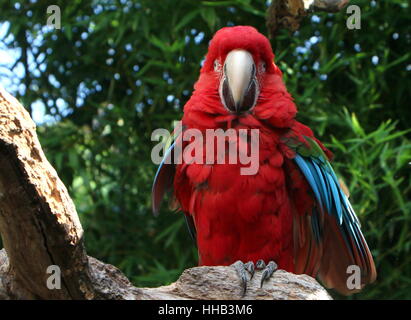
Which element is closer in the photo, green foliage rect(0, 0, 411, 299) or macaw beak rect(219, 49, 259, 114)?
macaw beak rect(219, 49, 259, 114)

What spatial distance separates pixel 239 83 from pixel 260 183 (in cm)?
29

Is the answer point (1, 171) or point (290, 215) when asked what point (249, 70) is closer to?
point (290, 215)

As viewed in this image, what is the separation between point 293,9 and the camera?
1717 mm

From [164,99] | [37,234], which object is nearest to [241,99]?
[37,234]

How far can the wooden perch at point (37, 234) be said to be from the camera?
1000 millimetres

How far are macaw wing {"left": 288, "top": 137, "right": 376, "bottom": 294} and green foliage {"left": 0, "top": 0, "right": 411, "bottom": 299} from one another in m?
0.43

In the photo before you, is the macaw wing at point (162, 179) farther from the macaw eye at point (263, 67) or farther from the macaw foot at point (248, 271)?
the macaw foot at point (248, 271)

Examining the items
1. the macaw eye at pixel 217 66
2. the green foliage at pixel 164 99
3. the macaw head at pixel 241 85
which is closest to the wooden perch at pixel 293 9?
the macaw head at pixel 241 85

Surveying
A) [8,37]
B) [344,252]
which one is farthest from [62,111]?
[344,252]

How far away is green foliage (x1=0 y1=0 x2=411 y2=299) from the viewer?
235 centimetres

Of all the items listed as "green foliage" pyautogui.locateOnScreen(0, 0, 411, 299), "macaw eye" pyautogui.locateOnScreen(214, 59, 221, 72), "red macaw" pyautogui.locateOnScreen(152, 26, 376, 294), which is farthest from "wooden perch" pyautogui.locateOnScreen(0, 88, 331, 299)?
"green foliage" pyautogui.locateOnScreen(0, 0, 411, 299)

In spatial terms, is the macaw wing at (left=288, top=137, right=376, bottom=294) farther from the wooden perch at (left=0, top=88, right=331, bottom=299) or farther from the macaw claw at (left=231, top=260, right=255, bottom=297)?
the wooden perch at (left=0, top=88, right=331, bottom=299)

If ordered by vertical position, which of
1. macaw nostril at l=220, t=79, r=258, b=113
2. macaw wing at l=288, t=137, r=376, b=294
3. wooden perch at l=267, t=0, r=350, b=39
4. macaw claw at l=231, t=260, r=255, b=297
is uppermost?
wooden perch at l=267, t=0, r=350, b=39

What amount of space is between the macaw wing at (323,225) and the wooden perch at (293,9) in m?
0.37
